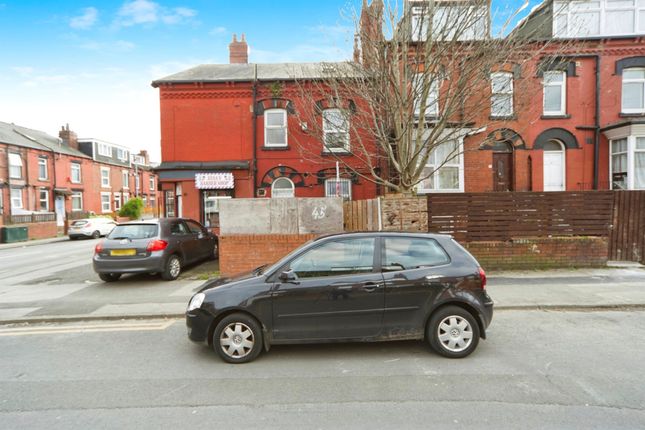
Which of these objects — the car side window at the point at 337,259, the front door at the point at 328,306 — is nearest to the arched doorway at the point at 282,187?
the car side window at the point at 337,259

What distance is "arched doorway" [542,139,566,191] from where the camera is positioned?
1326cm

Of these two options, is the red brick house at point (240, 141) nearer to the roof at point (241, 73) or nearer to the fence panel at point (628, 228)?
the roof at point (241, 73)

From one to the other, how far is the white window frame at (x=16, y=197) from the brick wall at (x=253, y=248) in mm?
26659

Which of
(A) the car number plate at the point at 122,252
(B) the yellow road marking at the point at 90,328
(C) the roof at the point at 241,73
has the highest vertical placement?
(C) the roof at the point at 241,73

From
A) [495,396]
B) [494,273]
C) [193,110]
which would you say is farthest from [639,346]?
[193,110]

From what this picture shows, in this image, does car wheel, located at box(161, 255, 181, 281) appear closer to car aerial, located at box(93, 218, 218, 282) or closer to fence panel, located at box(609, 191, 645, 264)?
car aerial, located at box(93, 218, 218, 282)

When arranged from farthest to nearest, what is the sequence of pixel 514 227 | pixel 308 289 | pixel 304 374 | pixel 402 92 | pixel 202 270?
pixel 202 270 → pixel 514 227 → pixel 402 92 → pixel 308 289 → pixel 304 374

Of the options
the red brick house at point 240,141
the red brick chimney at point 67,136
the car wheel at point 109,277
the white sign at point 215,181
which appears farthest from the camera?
the red brick chimney at point 67,136

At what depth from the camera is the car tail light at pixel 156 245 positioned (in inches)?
330

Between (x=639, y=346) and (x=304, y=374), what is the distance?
439cm

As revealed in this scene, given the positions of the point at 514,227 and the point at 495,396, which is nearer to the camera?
the point at 495,396

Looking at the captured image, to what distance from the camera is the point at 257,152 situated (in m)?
14.1

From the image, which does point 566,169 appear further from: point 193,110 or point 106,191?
point 106,191

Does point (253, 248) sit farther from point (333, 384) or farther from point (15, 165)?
point (15, 165)
